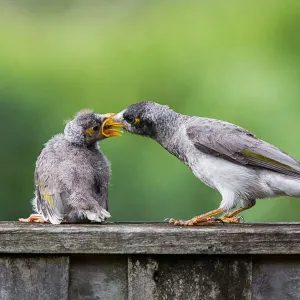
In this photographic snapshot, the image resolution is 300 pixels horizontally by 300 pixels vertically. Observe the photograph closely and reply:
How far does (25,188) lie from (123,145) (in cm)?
145

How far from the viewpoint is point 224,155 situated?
5836 mm

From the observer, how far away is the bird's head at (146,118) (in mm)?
6082

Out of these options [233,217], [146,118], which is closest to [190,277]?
[233,217]

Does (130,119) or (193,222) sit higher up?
(130,119)

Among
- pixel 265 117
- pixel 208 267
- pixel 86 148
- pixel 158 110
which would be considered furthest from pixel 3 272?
pixel 265 117

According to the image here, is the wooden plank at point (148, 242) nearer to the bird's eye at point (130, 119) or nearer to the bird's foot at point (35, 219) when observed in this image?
the bird's foot at point (35, 219)

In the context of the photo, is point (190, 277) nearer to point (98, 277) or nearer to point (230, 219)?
point (98, 277)

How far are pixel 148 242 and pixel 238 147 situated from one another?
2222 mm

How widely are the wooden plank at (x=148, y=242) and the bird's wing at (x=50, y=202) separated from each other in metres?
1.09

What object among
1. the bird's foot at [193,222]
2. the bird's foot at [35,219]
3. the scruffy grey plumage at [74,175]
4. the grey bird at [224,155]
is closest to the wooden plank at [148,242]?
the bird's foot at [193,222]

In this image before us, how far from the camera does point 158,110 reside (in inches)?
243

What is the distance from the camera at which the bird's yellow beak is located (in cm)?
593

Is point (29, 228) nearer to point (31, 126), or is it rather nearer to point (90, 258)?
point (90, 258)

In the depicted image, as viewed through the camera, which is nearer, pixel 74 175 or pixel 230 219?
pixel 74 175
